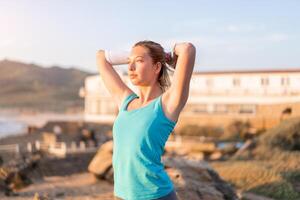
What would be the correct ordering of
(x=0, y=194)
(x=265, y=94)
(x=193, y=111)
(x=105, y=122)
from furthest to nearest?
1. (x=105, y=122)
2. (x=193, y=111)
3. (x=265, y=94)
4. (x=0, y=194)

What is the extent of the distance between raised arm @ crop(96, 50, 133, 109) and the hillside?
8789 cm

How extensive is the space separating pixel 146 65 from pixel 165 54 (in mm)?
154

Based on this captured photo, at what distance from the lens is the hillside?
105 meters

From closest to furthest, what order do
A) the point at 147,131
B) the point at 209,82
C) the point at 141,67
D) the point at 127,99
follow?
the point at 147,131
the point at 141,67
the point at 127,99
the point at 209,82

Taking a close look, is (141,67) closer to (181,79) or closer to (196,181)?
(181,79)

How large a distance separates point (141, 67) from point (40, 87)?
12911 centimetres

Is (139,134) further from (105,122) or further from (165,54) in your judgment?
(105,122)

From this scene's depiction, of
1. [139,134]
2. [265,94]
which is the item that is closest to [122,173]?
[139,134]

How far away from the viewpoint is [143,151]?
2893 mm

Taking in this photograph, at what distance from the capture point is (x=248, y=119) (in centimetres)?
3086

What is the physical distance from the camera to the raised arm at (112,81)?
3.33 metres

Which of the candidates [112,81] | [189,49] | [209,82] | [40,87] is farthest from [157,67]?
[40,87]

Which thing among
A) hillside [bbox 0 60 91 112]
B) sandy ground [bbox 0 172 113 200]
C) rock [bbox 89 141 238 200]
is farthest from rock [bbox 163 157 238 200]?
hillside [bbox 0 60 91 112]

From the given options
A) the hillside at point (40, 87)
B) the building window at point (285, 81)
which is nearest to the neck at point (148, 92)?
the building window at point (285, 81)
